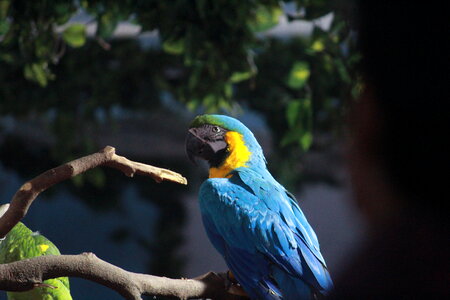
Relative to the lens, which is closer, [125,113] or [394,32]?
[394,32]

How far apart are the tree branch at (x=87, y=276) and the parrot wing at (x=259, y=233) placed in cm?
7

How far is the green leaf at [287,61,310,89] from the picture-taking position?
0.94 m

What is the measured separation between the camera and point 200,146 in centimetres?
52

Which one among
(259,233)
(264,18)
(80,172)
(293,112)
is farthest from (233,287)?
(264,18)

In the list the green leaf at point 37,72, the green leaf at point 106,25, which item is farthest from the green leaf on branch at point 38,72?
the green leaf at point 106,25

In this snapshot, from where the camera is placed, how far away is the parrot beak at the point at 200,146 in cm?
51

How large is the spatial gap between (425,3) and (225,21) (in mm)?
424

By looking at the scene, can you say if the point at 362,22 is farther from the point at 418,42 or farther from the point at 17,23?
the point at 17,23

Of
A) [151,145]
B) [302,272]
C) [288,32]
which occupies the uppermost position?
[288,32]

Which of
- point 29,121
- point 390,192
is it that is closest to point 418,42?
point 390,192

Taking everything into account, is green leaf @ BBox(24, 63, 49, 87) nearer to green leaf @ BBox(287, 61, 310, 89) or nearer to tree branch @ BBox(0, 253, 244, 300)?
green leaf @ BBox(287, 61, 310, 89)

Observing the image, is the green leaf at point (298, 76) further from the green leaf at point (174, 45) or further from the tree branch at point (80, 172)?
the tree branch at point (80, 172)

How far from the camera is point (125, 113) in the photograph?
105 cm

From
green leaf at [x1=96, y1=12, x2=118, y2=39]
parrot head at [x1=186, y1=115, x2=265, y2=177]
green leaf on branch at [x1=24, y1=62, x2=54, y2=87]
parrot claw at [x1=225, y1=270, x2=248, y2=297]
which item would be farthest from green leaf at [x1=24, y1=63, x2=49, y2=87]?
parrot claw at [x1=225, y1=270, x2=248, y2=297]
